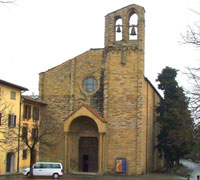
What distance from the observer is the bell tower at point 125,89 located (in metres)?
30.1

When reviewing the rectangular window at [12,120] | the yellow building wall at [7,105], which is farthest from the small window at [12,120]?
the yellow building wall at [7,105]

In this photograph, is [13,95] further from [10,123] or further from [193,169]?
[193,169]

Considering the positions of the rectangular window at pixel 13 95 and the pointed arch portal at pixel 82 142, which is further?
the pointed arch portal at pixel 82 142

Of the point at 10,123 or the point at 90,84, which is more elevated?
the point at 90,84

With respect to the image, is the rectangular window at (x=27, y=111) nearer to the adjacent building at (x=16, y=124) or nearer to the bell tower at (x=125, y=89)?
the adjacent building at (x=16, y=124)

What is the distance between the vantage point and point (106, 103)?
31.2 m

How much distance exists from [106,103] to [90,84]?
2.79m

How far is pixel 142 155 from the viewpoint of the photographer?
30.5 m

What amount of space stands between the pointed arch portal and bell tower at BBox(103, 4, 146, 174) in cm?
146

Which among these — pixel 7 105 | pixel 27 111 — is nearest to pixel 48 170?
pixel 7 105

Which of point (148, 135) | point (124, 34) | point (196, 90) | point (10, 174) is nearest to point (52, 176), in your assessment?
point (10, 174)

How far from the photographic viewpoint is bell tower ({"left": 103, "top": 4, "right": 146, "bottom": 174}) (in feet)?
98.8

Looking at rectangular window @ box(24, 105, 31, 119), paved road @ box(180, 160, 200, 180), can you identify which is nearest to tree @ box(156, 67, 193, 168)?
paved road @ box(180, 160, 200, 180)

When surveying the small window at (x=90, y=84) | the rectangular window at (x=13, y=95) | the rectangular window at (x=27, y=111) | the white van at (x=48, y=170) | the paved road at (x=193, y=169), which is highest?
the small window at (x=90, y=84)
